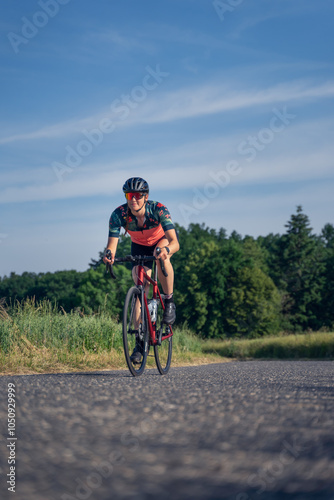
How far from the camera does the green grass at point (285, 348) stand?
2650 centimetres

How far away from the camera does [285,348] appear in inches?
1145

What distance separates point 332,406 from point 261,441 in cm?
101

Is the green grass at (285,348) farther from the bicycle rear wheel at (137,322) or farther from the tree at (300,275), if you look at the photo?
the tree at (300,275)

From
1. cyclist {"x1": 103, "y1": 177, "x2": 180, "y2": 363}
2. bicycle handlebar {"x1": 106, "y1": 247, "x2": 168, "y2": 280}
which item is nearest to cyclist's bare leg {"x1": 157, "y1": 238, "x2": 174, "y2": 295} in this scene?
cyclist {"x1": 103, "y1": 177, "x2": 180, "y2": 363}

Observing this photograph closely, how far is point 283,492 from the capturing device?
179cm

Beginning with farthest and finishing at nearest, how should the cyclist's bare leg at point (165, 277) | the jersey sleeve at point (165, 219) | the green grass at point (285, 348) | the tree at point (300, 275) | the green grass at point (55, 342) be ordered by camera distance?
the tree at point (300, 275) < the green grass at point (285, 348) < the green grass at point (55, 342) < the cyclist's bare leg at point (165, 277) < the jersey sleeve at point (165, 219)

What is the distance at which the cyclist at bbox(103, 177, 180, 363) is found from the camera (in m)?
6.23

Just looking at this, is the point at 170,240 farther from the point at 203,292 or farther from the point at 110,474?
the point at 203,292

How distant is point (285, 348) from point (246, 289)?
27857 mm

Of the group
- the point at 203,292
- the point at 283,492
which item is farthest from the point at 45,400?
the point at 203,292

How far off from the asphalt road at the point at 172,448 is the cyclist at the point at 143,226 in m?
3.02

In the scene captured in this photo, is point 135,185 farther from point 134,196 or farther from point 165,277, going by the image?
point 165,277

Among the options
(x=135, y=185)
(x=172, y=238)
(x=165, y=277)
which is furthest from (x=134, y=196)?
(x=165, y=277)

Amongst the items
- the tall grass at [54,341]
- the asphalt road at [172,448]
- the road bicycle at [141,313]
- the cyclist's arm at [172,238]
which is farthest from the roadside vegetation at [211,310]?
the asphalt road at [172,448]
